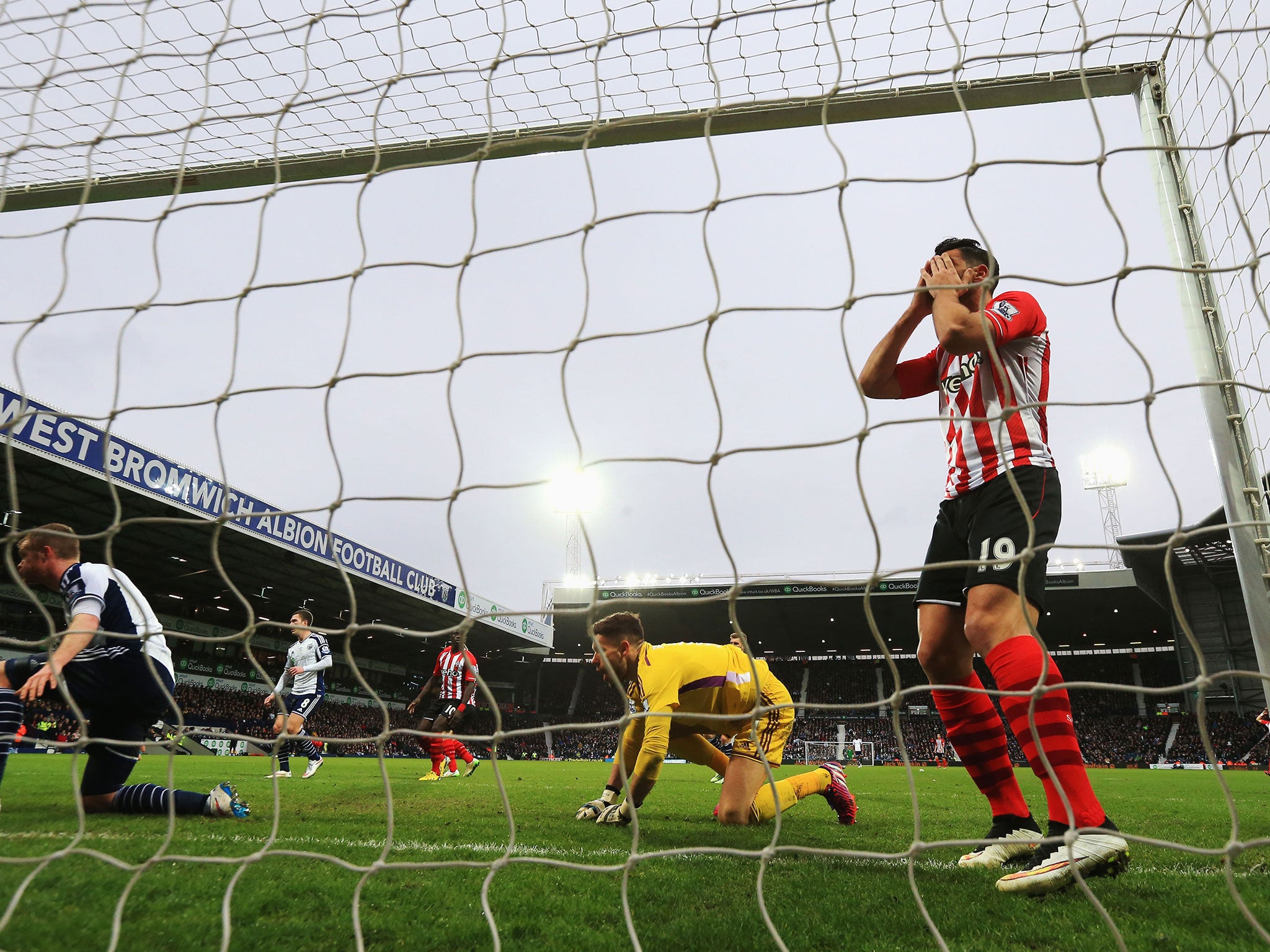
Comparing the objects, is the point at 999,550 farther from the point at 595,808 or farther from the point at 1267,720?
the point at 1267,720

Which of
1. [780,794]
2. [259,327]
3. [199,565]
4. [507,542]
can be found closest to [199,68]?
[259,327]

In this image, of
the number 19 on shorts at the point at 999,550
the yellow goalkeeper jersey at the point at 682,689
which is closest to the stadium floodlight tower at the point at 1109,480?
the yellow goalkeeper jersey at the point at 682,689

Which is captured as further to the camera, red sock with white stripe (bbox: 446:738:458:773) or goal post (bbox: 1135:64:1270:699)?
red sock with white stripe (bbox: 446:738:458:773)

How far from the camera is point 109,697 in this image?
3.47 meters

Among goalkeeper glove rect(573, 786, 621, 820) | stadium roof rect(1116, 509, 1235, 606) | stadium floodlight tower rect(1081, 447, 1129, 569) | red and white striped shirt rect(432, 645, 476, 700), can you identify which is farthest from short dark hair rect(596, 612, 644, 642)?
stadium floodlight tower rect(1081, 447, 1129, 569)

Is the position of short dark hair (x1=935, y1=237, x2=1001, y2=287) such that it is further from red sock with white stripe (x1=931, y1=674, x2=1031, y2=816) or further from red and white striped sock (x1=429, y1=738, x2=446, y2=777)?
red and white striped sock (x1=429, y1=738, x2=446, y2=777)

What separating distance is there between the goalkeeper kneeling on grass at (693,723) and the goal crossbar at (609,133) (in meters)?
2.16

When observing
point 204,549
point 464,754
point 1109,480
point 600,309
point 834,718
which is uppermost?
point 1109,480

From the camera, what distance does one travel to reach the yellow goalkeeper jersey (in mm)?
3699

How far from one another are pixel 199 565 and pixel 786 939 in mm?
23509

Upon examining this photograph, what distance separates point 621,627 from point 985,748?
1912mm

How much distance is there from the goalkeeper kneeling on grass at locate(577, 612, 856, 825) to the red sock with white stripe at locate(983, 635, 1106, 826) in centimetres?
163

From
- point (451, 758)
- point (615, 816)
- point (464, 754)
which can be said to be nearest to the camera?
point (615, 816)

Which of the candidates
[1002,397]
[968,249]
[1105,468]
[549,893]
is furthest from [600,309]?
[1105,468]
